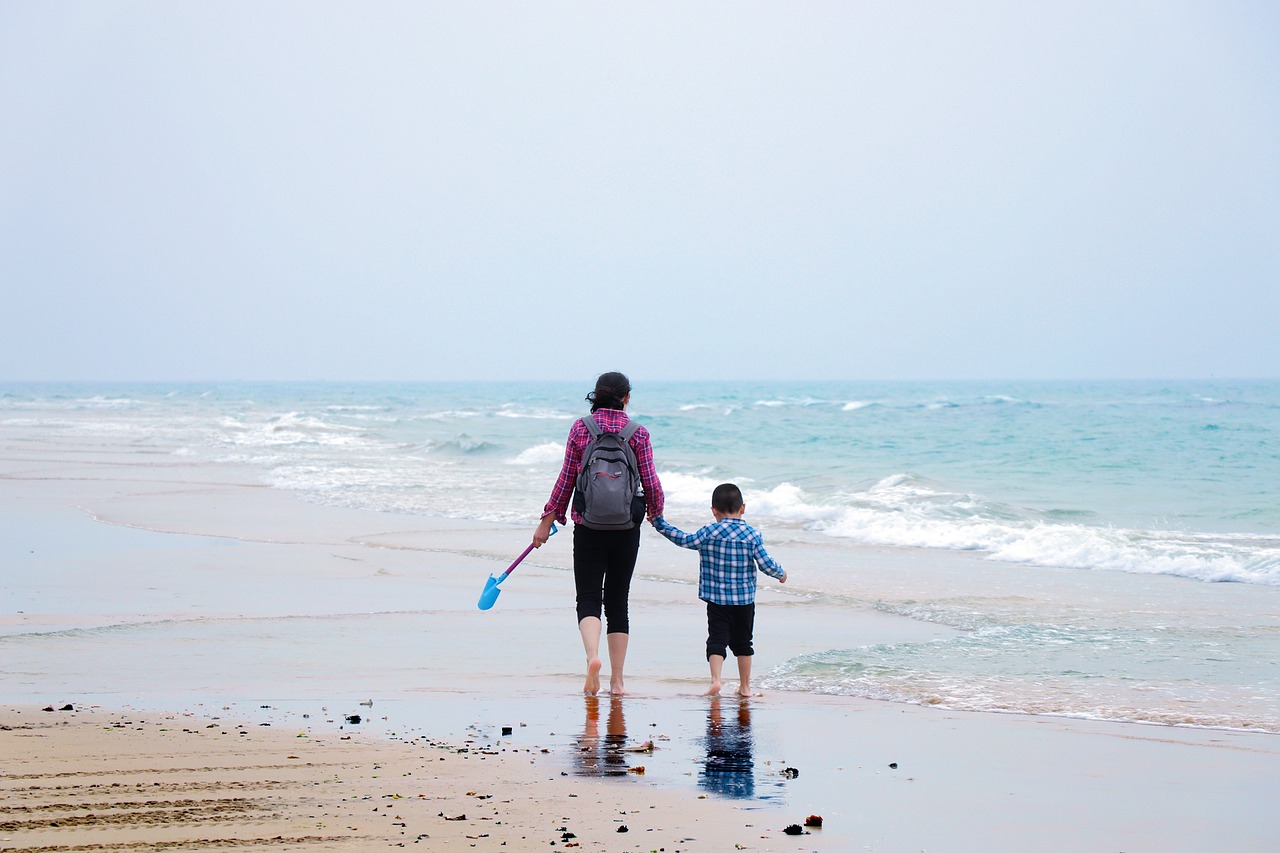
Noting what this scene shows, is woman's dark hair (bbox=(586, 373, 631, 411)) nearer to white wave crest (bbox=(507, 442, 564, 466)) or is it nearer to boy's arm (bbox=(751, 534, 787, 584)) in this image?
boy's arm (bbox=(751, 534, 787, 584))

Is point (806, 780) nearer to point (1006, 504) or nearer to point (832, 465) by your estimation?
point (1006, 504)

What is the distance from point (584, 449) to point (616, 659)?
114 cm

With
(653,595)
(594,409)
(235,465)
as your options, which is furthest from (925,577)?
(235,465)

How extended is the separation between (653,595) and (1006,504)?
9.15 m

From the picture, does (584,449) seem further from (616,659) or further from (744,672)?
(744,672)

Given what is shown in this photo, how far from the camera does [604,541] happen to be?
6.02 metres

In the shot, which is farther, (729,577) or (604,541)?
(729,577)

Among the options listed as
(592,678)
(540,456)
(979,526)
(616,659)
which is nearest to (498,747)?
(592,678)

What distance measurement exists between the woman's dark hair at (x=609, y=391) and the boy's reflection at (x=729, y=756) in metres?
1.60

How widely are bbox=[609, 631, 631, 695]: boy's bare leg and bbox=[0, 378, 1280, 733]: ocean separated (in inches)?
35.6

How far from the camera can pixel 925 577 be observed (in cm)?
1087

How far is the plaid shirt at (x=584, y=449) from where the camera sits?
5910mm

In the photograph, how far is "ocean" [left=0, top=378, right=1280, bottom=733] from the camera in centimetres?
668

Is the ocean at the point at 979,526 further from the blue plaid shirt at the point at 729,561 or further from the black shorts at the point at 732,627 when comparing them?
the blue plaid shirt at the point at 729,561
